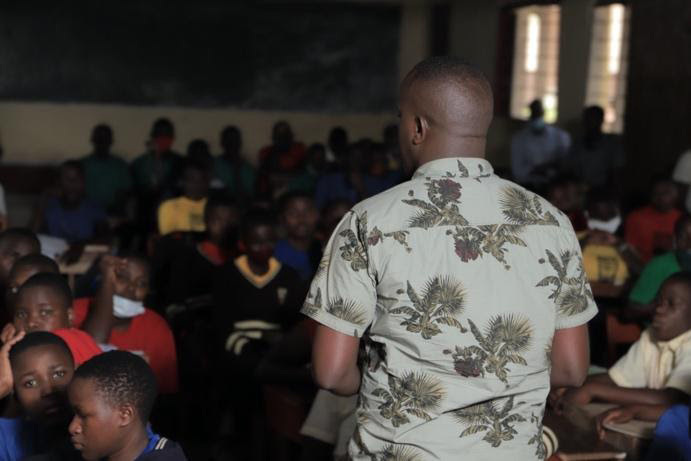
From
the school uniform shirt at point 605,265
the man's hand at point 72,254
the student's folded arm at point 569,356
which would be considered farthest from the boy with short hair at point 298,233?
the student's folded arm at point 569,356

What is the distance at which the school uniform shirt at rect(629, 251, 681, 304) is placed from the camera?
4.83 m

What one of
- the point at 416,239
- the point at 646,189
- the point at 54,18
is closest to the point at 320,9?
the point at 54,18

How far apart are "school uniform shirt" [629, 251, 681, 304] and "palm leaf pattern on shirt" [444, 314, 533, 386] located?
309 centimetres

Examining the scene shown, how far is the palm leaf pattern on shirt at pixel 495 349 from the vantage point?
1.90 metres

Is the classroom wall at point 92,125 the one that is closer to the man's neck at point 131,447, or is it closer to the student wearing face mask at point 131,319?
the student wearing face mask at point 131,319

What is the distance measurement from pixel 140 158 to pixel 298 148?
1.52 metres

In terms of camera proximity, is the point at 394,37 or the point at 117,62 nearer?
the point at 117,62

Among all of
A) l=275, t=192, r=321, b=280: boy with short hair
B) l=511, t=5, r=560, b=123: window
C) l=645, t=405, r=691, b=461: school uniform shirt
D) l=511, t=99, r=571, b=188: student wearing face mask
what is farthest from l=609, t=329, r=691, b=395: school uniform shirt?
l=511, t=5, r=560, b=123: window

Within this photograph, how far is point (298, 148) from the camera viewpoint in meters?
9.62

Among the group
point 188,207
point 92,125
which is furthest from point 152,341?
point 92,125

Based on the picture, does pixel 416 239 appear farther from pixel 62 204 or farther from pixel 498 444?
pixel 62 204

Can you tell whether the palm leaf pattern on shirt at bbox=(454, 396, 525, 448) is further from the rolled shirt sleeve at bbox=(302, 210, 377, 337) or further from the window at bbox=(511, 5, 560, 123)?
the window at bbox=(511, 5, 560, 123)

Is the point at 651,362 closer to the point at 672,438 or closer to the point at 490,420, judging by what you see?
the point at 672,438

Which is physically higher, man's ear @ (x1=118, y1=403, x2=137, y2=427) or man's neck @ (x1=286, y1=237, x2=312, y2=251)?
man's ear @ (x1=118, y1=403, x2=137, y2=427)
